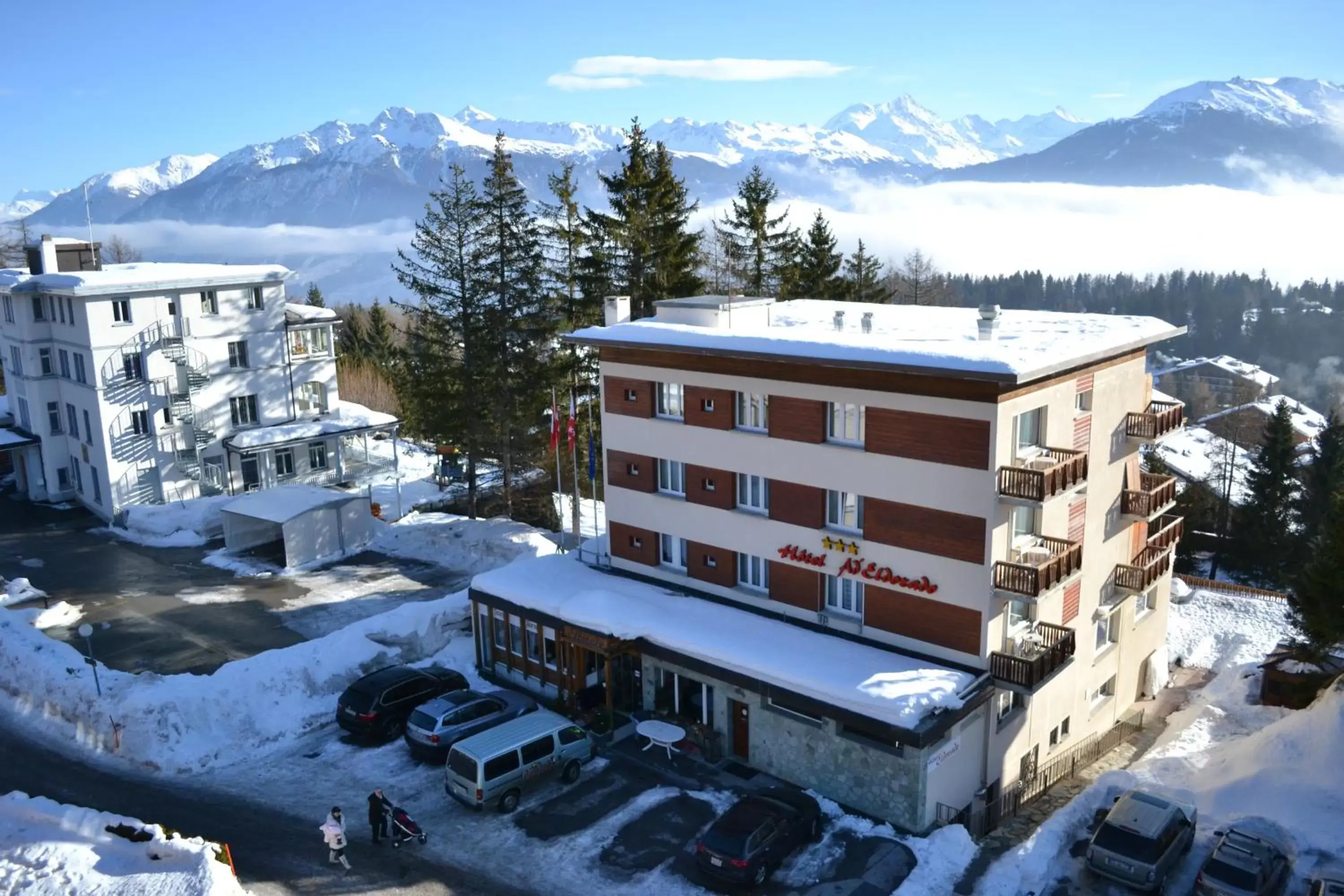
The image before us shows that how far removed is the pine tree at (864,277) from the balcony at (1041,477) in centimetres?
3847

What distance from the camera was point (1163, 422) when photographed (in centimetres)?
3047

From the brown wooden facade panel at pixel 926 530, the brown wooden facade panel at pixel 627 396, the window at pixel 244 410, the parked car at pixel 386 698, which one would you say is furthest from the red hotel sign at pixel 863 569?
the window at pixel 244 410

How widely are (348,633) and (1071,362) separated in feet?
78.9

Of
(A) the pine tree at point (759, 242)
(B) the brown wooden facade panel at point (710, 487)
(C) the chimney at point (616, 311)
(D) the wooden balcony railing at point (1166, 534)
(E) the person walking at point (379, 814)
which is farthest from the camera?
(A) the pine tree at point (759, 242)

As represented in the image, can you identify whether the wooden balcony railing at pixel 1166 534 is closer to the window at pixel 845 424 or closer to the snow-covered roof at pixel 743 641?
the snow-covered roof at pixel 743 641

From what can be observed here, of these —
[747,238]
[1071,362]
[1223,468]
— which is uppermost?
[747,238]

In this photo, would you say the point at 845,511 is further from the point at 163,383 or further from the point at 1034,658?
the point at 163,383

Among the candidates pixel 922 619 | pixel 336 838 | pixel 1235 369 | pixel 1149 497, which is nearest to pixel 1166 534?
pixel 1149 497

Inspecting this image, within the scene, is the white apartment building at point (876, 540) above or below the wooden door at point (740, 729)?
above

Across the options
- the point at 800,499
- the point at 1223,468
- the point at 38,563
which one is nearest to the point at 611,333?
the point at 800,499

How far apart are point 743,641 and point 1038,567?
8037mm

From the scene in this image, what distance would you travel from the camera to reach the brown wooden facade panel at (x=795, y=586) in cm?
2870

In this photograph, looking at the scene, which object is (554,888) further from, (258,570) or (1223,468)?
(1223,468)

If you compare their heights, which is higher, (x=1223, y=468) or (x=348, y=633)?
(x=348, y=633)
